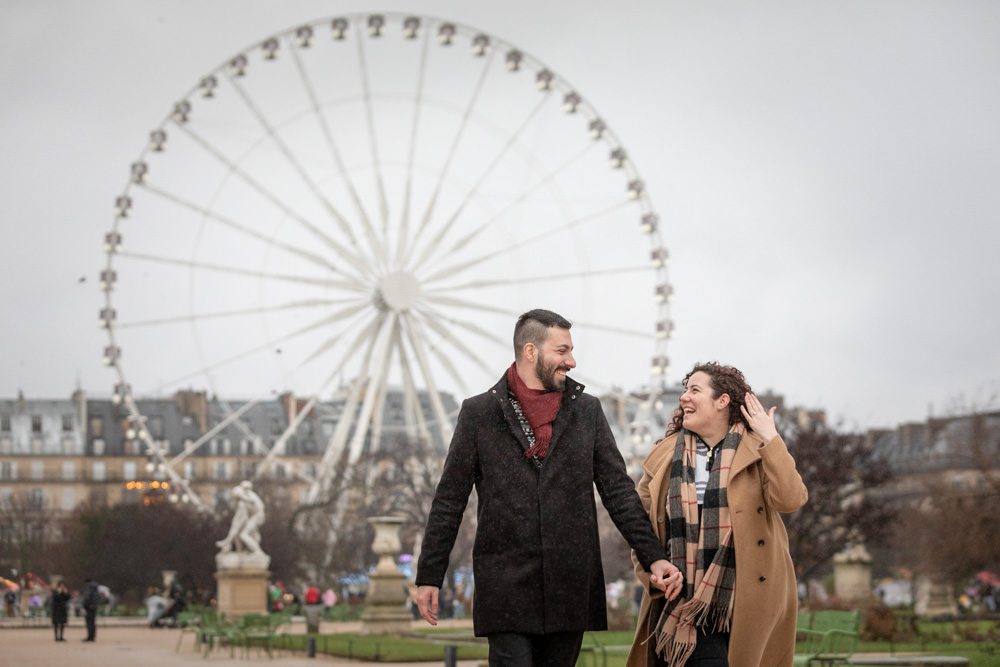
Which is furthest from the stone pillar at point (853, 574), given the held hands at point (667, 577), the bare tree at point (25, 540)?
the bare tree at point (25, 540)

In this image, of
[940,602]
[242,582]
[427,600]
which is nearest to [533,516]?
[427,600]

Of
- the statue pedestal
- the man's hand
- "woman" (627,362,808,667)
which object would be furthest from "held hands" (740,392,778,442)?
the statue pedestal

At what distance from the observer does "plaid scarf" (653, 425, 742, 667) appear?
20.4 feet

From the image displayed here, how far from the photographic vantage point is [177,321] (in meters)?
40.8

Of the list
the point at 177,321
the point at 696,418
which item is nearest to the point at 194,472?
the point at 177,321

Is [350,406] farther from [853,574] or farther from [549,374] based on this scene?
[549,374]

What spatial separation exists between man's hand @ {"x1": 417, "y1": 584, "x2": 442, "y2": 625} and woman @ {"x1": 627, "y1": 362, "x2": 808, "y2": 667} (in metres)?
0.91

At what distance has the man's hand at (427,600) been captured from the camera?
241 inches

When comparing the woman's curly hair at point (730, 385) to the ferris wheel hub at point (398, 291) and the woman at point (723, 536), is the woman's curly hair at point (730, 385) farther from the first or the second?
the ferris wheel hub at point (398, 291)

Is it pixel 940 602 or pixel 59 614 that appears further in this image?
pixel 940 602

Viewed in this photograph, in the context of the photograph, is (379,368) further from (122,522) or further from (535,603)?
(535,603)

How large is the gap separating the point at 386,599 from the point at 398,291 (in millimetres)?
10659

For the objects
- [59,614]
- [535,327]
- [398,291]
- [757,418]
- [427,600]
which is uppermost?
[398,291]

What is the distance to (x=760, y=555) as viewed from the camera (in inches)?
249
